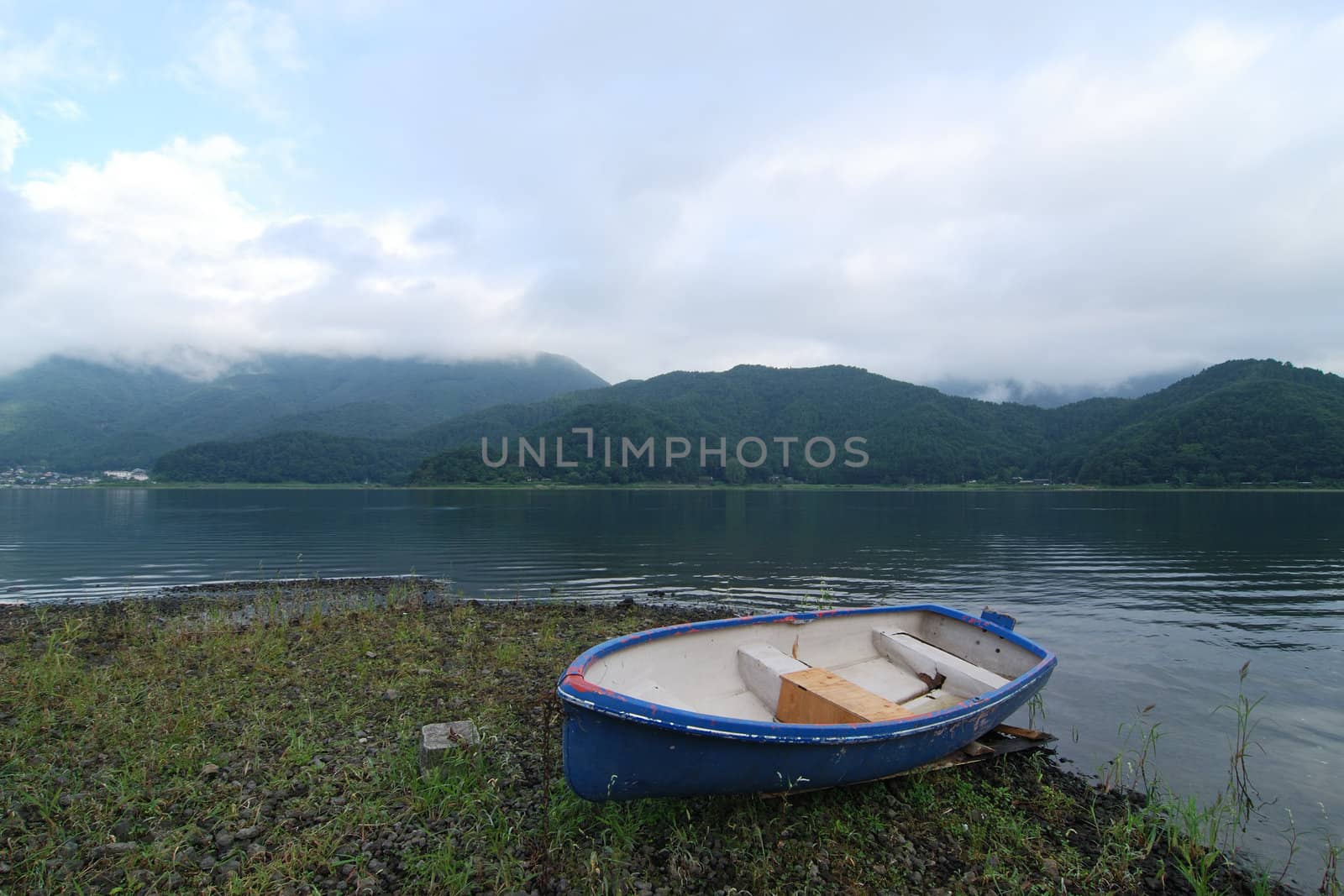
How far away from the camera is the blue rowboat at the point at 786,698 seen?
6012mm

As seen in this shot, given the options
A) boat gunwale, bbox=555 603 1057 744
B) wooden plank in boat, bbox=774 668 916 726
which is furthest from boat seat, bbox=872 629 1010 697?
wooden plank in boat, bbox=774 668 916 726

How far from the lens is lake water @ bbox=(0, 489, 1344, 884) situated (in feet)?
37.8

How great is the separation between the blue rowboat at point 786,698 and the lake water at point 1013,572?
2.12 metres

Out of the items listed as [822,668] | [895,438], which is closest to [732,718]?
[822,668]

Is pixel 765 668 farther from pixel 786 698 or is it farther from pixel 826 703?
pixel 826 703

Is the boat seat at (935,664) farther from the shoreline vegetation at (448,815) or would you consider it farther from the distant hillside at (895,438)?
the distant hillside at (895,438)

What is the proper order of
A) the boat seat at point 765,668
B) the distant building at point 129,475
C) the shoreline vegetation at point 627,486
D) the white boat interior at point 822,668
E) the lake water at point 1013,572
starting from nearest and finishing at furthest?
the white boat interior at point 822,668
the boat seat at point 765,668
the lake water at point 1013,572
the shoreline vegetation at point 627,486
the distant building at point 129,475

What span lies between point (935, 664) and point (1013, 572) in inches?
840

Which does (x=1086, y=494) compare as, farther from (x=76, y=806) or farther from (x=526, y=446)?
(x=76, y=806)

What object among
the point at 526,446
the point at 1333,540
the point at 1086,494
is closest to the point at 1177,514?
the point at 1333,540

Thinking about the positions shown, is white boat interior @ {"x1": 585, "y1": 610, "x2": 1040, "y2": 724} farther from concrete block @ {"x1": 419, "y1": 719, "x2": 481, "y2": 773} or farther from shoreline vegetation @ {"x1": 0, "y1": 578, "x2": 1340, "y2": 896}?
concrete block @ {"x1": 419, "y1": 719, "x2": 481, "y2": 773}

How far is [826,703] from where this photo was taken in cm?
769

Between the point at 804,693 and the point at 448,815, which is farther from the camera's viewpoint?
the point at 804,693

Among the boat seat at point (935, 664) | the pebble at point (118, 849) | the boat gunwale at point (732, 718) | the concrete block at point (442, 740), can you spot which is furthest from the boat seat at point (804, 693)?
the pebble at point (118, 849)
